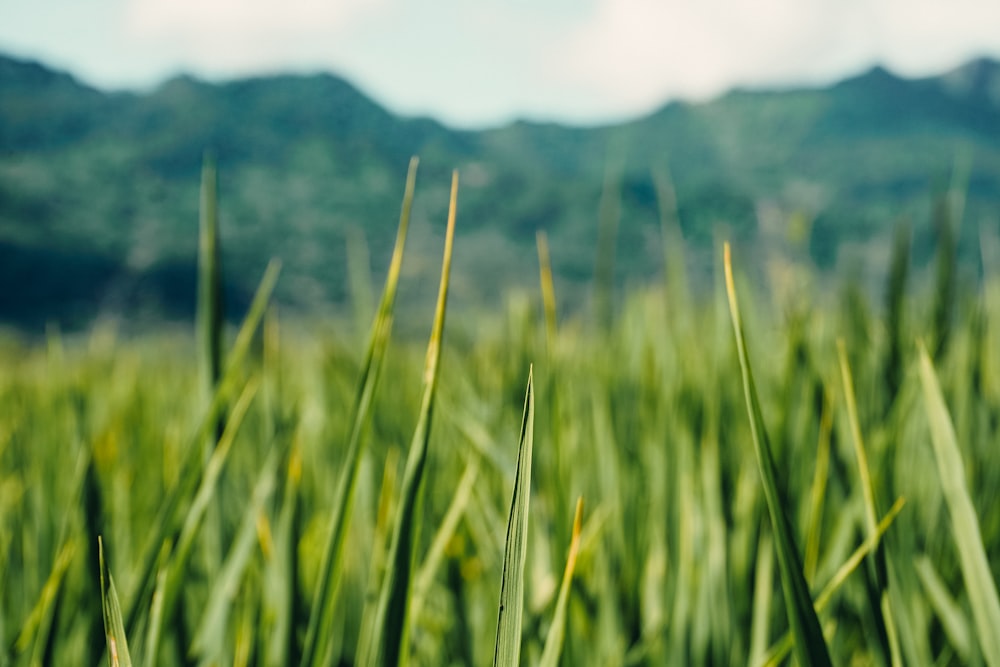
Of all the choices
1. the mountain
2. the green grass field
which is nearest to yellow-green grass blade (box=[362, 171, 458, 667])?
the green grass field

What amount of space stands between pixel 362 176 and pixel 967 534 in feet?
158

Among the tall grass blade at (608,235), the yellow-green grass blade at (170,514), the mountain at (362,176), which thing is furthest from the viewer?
the mountain at (362,176)

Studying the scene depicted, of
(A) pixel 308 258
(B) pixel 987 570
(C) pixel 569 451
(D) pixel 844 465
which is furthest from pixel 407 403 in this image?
(A) pixel 308 258

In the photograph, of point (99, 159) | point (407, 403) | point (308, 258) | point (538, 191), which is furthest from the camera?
point (538, 191)

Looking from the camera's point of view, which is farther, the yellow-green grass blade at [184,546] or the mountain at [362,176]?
the mountain at [362,176]

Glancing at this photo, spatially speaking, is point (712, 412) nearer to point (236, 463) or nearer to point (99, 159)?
point (236, 463)

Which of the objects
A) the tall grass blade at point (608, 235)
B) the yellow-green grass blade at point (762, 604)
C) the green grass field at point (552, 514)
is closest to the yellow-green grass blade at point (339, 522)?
the green grass field at point (552, 514)

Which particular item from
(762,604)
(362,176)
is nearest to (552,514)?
(762,604)

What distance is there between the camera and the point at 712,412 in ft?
1.93

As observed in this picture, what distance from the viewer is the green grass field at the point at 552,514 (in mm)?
220

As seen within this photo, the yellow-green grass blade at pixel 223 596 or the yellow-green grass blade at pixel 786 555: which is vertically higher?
the yellow-green grass blade at pixel 786 555

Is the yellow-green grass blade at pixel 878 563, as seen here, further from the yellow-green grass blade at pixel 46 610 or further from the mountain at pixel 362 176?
the mountain at pixel 362 176

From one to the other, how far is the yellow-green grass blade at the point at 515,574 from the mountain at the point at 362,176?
82.0ft

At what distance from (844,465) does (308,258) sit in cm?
3853
